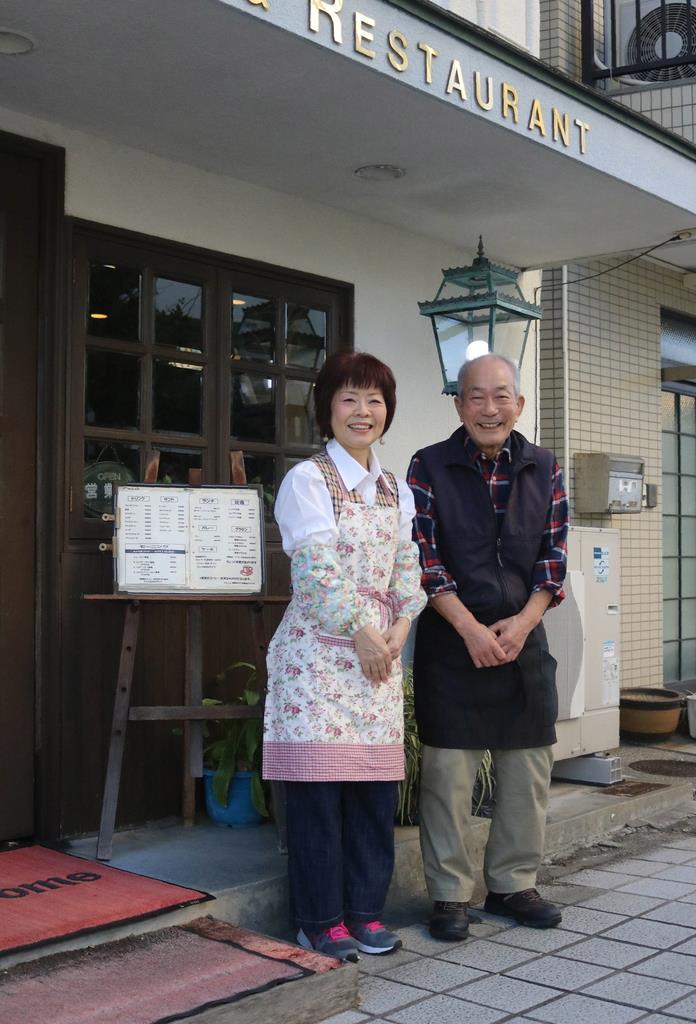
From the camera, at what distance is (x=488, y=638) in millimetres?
3934

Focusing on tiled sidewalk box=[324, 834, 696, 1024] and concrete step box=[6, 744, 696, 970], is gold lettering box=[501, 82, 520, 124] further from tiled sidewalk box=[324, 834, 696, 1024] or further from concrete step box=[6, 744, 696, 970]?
tiled sidewalk box=[324, 834, 696, 1024]

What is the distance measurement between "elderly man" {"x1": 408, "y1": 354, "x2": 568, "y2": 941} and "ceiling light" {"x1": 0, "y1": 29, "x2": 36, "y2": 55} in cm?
183

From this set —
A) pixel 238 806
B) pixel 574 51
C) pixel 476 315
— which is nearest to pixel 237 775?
pixel 238 806

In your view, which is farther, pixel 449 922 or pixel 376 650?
pixel 449 922

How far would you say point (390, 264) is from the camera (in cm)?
603

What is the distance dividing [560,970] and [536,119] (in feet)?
10.8

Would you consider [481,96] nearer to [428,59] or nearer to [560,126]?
[428,59]

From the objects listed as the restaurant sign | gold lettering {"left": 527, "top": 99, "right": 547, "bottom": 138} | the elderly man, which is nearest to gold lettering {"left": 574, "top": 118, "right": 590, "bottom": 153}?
the restaurant sign

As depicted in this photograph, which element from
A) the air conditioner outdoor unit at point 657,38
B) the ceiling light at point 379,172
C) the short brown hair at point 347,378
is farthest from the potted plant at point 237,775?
the air conditioner outdoor unit at point 657,38

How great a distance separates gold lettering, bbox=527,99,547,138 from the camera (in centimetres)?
479

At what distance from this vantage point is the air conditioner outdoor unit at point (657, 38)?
6.82 meters

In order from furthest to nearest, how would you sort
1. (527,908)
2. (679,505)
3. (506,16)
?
(679,505) < (506,16) < (527,908)

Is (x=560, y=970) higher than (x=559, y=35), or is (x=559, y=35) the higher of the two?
(x=559, y=35)

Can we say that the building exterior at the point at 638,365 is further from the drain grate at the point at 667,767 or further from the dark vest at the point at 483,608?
the dark vest at the point at 483,608
